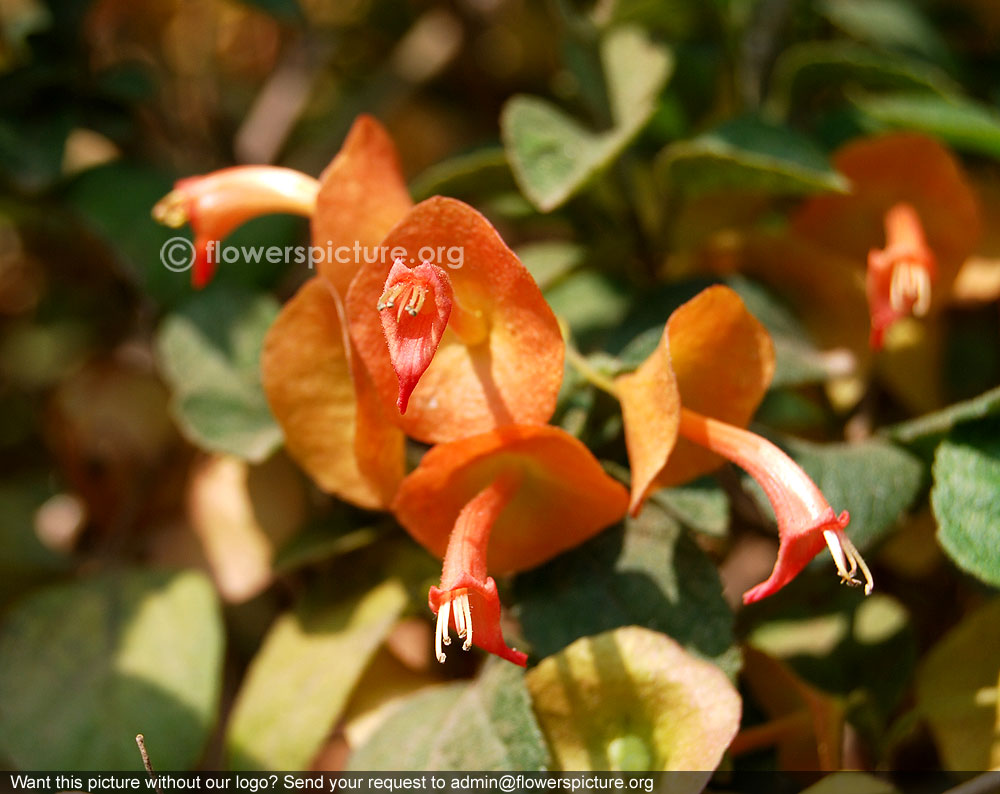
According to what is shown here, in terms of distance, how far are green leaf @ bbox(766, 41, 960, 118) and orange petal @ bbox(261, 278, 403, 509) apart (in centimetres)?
39

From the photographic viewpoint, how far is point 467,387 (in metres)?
0.40

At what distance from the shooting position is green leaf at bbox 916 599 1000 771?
0.46 metres

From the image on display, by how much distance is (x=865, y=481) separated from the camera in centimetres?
46

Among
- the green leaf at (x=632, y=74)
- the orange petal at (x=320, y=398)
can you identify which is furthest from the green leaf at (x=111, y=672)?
the green leaf at (x=632, y=74)

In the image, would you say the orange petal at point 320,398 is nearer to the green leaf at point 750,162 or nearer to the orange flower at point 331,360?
the orange flower at point 331,360

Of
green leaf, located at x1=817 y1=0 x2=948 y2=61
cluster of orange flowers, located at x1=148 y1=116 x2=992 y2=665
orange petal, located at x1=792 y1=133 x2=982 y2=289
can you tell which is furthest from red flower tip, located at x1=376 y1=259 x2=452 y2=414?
green leaf, located at x1=817 y1=0 x2=948 y2=61

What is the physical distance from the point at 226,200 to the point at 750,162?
0.28 m

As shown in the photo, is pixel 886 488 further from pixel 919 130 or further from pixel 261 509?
pixel 261 509

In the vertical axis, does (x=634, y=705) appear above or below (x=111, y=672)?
above

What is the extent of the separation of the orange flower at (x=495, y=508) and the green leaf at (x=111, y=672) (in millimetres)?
194

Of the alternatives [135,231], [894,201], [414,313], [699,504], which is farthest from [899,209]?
[135,231]

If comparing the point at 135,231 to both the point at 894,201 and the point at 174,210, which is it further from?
the point at 894,201

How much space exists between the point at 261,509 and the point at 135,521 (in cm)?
17

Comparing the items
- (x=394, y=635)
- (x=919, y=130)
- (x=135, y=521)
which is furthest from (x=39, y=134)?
(x=919, y=130)
